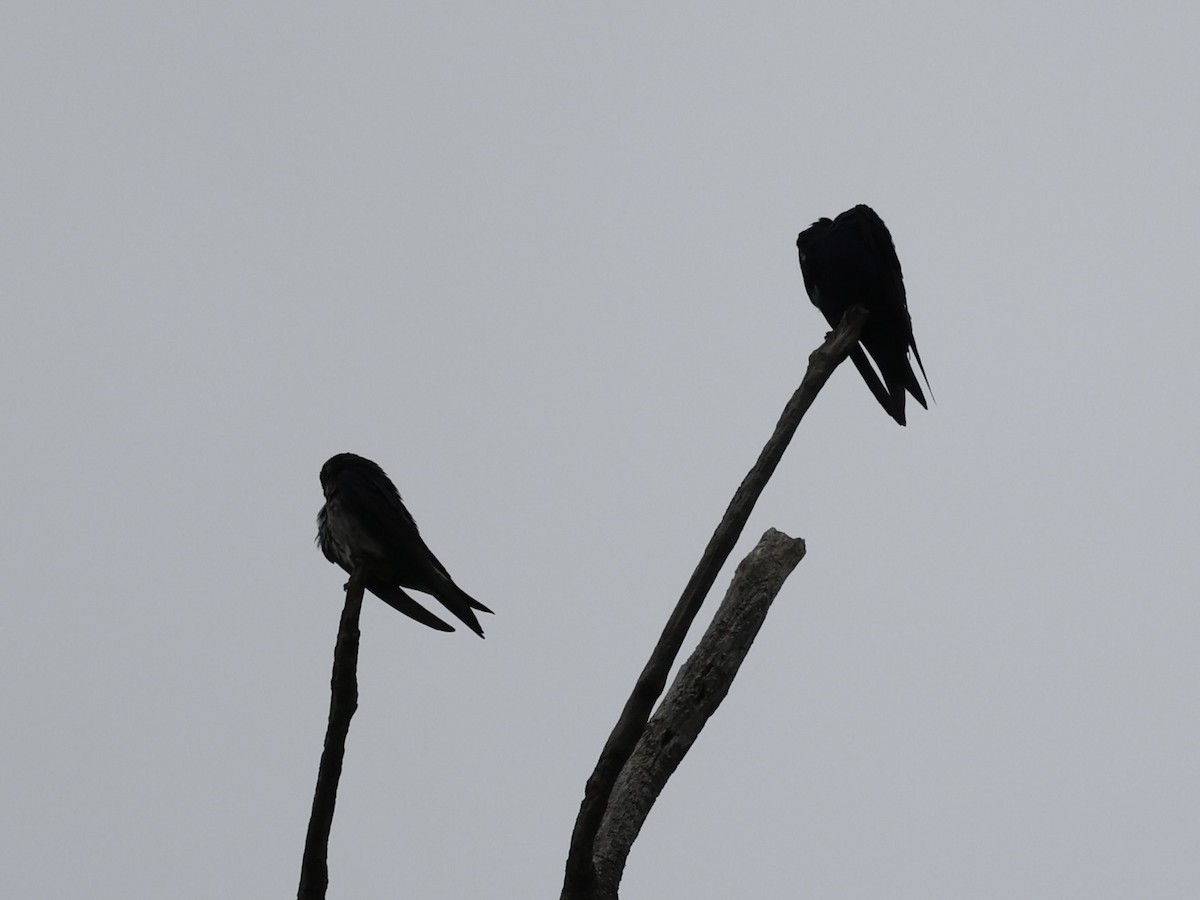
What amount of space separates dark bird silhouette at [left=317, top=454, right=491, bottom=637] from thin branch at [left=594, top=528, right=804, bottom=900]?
4.68ft

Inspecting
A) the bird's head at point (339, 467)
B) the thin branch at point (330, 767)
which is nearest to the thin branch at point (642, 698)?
the thin branch at point (330, 767)

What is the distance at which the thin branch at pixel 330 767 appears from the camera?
304 cm

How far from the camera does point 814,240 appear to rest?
6129 millimetres

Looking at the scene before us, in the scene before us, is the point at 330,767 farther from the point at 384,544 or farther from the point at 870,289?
the point at 870,289

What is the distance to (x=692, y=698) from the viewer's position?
12.2 ft

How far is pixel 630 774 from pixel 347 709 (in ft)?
2.86

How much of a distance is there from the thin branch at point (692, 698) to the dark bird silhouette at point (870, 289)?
1.72m

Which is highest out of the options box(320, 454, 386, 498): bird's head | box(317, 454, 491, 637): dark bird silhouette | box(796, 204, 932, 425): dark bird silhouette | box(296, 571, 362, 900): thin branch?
box(796, 204, 932, 425): dark bird silhouette

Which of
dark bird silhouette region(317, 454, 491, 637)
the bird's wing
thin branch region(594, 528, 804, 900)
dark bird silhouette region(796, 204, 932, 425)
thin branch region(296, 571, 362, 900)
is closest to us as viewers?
thin branch region(296, 571, 362, 900)

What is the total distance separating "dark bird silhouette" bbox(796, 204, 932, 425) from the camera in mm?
5586

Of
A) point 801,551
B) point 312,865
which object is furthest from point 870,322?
point 312,865

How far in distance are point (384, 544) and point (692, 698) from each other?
75.3 inches

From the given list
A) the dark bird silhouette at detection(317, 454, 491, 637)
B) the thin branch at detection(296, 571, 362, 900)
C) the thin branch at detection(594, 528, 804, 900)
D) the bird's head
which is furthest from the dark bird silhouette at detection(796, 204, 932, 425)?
the thin branch at detection(296, 571, 362, 900)

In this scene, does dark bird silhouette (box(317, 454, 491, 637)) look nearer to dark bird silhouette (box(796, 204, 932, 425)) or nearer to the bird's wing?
the bird's wing
